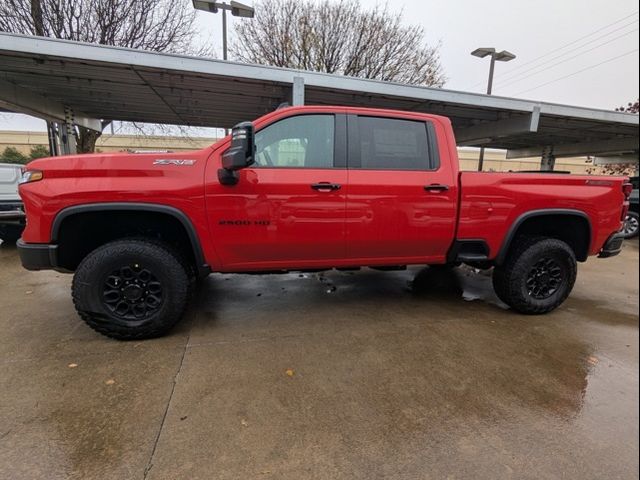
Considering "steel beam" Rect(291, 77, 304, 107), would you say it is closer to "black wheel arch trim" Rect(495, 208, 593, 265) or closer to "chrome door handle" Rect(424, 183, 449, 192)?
"chrome door handle" Rect(424, 183, 449, 192)

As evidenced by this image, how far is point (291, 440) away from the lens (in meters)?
2.04

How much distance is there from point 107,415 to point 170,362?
2.09 feet

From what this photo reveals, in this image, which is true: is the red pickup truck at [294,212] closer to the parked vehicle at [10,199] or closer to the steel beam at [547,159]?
the parked vehicle at [10,199]

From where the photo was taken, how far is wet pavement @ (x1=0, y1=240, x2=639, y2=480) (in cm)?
188

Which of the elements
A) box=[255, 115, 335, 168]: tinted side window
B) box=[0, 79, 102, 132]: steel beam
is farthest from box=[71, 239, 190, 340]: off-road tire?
box=[0, 79, 102, 132]: steel beam

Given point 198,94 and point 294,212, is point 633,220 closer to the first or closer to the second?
point 294,212

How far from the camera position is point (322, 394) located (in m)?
2.47

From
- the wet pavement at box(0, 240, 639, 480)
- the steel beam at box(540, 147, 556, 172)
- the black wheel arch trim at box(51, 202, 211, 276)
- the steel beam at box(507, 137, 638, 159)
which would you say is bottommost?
the wet pavement at box(0, 240, 639, 480)

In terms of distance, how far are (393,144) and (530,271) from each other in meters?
2.01

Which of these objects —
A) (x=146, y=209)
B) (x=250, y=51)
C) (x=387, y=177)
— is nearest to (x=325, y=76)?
(x=387, y=177)

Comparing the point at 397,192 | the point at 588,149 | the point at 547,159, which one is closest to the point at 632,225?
the point at 588,149

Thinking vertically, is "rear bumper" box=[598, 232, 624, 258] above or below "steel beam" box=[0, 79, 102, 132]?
below

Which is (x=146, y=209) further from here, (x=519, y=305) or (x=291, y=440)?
(x=519, y=305)

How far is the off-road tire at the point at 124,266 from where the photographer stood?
296 cm
